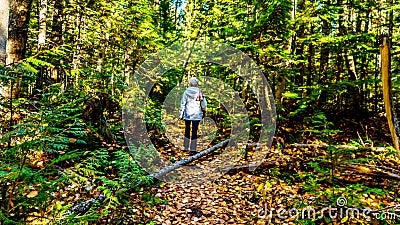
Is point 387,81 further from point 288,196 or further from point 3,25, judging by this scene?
point 3,25

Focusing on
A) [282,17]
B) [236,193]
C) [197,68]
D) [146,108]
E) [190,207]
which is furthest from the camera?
[197,68]

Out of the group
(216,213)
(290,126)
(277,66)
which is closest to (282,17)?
(277,66)

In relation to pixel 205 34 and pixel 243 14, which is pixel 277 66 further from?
pixel 205 34

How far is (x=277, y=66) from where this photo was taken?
25.6ft

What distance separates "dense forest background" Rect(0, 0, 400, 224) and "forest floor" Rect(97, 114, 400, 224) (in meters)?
0.03

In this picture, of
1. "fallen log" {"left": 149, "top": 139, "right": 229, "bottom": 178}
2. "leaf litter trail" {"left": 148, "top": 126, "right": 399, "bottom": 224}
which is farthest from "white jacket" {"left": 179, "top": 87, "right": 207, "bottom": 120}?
"leaf litter trail" {"left": 148, "top": 126, "right": 399, "bottom": 224}

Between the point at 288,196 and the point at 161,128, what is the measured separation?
499 cm

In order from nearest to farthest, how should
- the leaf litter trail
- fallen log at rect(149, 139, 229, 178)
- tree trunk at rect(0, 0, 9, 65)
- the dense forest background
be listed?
the dense forest background < tree trunk at rect(0, 0, 9, 65) < the leaf litter trail < fallen log at rect(149, 139, 229, 178)

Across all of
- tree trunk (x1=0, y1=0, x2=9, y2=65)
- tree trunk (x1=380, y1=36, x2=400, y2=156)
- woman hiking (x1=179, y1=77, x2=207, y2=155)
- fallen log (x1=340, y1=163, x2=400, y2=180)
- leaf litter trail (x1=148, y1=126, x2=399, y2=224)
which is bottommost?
leaf litter trail (x1=148, y1=126, x2=399, y2=224)

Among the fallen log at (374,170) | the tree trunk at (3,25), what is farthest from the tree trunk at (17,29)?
the fallen log at (374,170)

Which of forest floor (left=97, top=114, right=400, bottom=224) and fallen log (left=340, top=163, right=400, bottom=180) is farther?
fallen log (left=340, top=163, right=400, bottom=180)

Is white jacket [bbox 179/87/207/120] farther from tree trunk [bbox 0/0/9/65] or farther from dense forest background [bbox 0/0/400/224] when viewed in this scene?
tree trunk [bbox 0/0/9/65]

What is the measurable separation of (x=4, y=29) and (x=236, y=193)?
15.3 ft

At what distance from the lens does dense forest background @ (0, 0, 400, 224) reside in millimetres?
2477
